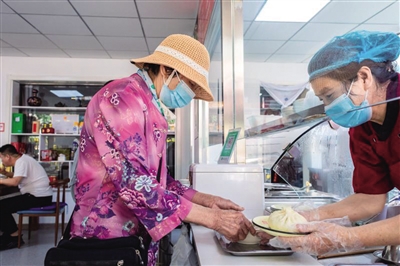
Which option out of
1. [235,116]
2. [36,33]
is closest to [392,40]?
[235,116]

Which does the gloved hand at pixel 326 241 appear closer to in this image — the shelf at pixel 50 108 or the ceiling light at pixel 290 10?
the ceiling light at pixel 290 10

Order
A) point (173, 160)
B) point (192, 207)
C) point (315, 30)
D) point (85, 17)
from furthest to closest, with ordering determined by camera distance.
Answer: point (173, 160) → point (315, 30) → point (85, 17) → point (192, 207)

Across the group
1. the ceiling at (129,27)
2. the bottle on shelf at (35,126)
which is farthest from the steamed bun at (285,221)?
the bottle on shelf at (35,126)

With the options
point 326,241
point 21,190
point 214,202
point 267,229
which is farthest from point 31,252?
point 326,241

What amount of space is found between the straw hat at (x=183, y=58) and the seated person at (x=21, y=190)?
3771 millimetres

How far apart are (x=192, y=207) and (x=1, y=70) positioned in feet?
18.6

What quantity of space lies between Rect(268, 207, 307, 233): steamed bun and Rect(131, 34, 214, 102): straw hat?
1.88 ft

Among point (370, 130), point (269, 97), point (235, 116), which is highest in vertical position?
point (269, 97)

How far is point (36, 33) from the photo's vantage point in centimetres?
434

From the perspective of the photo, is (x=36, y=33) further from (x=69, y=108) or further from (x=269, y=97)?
(x=269, y=97)

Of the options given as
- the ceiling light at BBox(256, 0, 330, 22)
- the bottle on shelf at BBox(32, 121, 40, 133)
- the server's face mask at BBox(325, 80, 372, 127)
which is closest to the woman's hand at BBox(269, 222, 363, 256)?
the server's face mask at BBox(325, 80, 372, 127)

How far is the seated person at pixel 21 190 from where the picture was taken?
161 inches

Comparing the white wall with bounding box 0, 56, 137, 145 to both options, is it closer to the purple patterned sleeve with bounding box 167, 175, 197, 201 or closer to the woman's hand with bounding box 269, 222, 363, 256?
the purple patterned sleeve with bounding box 167, 175, 197, 201

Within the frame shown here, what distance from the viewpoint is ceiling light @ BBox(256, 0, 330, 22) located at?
3.44 m
